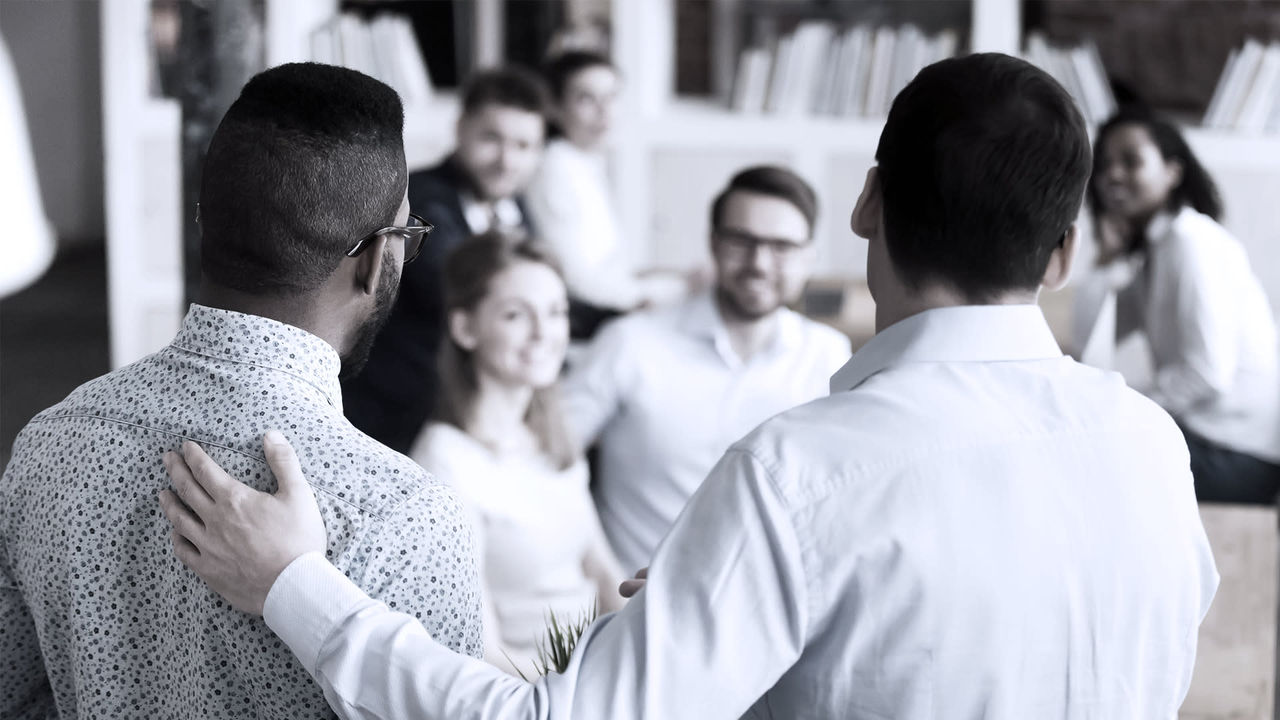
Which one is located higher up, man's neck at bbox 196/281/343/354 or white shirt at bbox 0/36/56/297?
man's neck at bbox 196/281/343/354

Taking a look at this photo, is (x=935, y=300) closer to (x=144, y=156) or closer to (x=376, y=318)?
(x=376, y=318)

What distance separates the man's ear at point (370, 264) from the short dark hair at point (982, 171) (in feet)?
1.41

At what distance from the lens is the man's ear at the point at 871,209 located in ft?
3.42

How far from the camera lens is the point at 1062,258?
Answer: 3.45ft

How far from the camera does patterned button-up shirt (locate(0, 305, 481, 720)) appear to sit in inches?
39.2

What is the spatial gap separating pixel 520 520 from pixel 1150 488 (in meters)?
1.40

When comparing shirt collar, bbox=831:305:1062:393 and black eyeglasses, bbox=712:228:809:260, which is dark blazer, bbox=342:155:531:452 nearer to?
black eyeglasses, bbox=712:228:809:260

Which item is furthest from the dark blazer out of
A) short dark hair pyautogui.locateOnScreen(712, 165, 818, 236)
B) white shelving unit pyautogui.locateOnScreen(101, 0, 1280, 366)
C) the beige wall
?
the beige wall

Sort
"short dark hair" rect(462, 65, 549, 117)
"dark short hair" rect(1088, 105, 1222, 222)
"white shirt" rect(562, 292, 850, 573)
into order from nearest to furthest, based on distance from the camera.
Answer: "white shirt" rect(562, 292, 850, 573), "short dark hair" rect(462, 65, 549, 117), "dark short hair" rect(1088, 105, 1222, 222)

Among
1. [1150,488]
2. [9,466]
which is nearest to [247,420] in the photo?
[9,466]

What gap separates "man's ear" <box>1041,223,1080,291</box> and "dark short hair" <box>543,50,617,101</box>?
3.36 metres

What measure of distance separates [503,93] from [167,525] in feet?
7.17

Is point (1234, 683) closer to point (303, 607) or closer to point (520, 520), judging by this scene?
point (520, 520)

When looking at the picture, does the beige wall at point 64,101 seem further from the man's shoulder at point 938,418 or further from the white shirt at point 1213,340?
the man's shoulder at point 938,418
